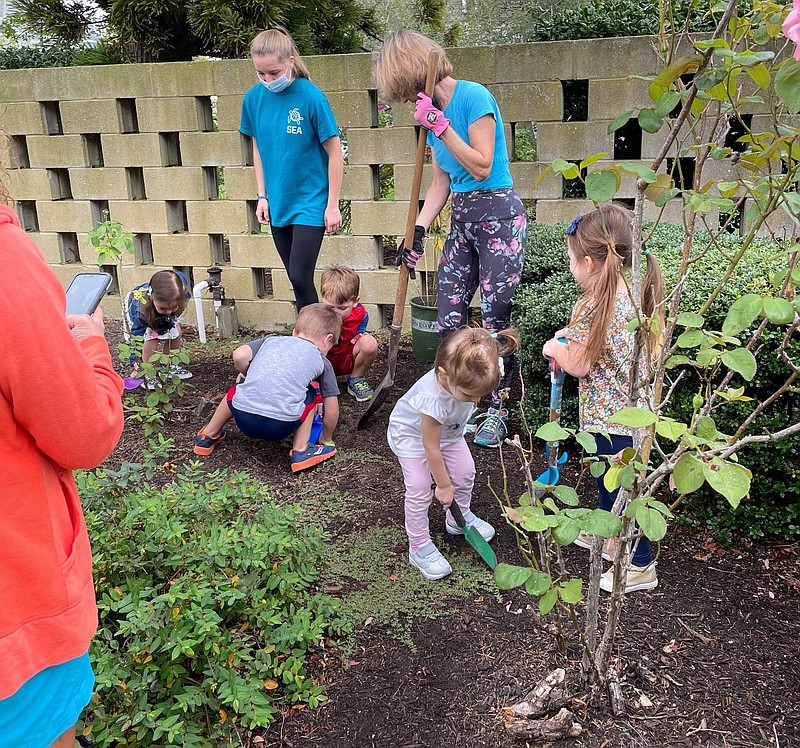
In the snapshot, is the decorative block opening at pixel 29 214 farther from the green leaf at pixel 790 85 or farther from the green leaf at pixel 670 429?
the green leaf at pixel 790 85

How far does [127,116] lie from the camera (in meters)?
5.76

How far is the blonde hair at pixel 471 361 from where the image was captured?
262cm

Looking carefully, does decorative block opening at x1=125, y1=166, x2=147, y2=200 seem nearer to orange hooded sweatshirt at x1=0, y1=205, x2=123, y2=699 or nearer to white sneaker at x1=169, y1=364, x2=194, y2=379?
white sneaker at x1=169, y1=364, x2=194, y2=379

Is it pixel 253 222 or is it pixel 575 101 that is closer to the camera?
pixel 575 101

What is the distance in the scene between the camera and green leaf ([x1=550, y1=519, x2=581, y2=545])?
5.17 ft

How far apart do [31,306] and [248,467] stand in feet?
8.68

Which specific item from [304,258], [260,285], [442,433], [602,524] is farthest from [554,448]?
[260,285]

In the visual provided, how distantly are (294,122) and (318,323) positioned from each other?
1.30m

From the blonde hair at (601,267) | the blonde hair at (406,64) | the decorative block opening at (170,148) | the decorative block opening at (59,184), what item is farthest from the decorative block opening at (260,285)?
the blonde hair at (601,267)

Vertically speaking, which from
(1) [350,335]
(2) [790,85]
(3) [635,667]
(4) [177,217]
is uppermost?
(2) [790,85]

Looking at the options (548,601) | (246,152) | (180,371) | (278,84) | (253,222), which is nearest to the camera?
(548,601)

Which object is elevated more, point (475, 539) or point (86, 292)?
point (86, 292)

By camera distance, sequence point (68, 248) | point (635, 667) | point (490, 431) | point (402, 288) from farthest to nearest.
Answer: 1. point (68, 248)
2. point (402, 288)
3. point (490, 431)
4. point (635, 667)

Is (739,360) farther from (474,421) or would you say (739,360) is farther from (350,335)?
(350,335)
